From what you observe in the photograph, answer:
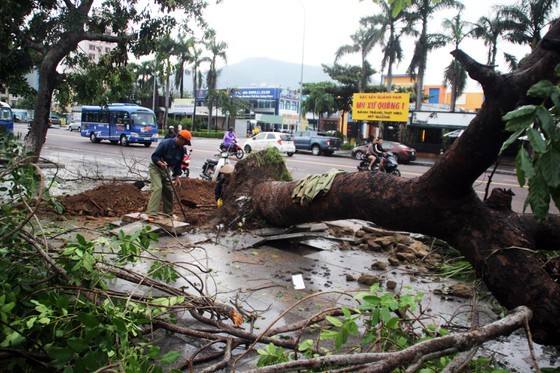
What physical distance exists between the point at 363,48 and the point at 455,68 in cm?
716

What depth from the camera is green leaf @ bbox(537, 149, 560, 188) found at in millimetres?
1862

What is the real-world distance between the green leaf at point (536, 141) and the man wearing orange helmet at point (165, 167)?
5.53 m

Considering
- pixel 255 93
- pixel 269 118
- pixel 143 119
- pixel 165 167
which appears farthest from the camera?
pixel 255 93

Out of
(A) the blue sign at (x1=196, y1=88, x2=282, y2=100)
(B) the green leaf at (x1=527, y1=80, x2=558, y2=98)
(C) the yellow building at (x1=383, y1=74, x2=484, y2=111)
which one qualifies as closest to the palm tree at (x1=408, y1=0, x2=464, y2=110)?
(C) the yellow building at (x1=383, y1=74, x2=484, y2=111)

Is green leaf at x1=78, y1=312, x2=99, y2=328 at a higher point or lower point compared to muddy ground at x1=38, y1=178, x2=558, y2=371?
higher

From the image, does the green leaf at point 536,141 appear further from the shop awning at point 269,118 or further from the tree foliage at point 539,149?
the shop awning at point 269,118

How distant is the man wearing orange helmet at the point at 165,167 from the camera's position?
22.5 ft

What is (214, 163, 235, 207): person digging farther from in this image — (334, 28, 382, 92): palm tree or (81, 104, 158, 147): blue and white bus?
(334, 28, 382, 92): palm tree

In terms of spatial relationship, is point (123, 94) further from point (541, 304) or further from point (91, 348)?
point (541, 304)

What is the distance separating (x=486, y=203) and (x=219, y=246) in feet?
11.8

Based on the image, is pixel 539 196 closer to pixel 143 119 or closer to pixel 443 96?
pixel 143 119

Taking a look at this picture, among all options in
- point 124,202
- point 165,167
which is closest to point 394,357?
point 165,167

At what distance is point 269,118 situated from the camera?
207 ft

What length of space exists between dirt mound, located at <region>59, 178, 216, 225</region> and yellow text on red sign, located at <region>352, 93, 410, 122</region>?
2226cm
